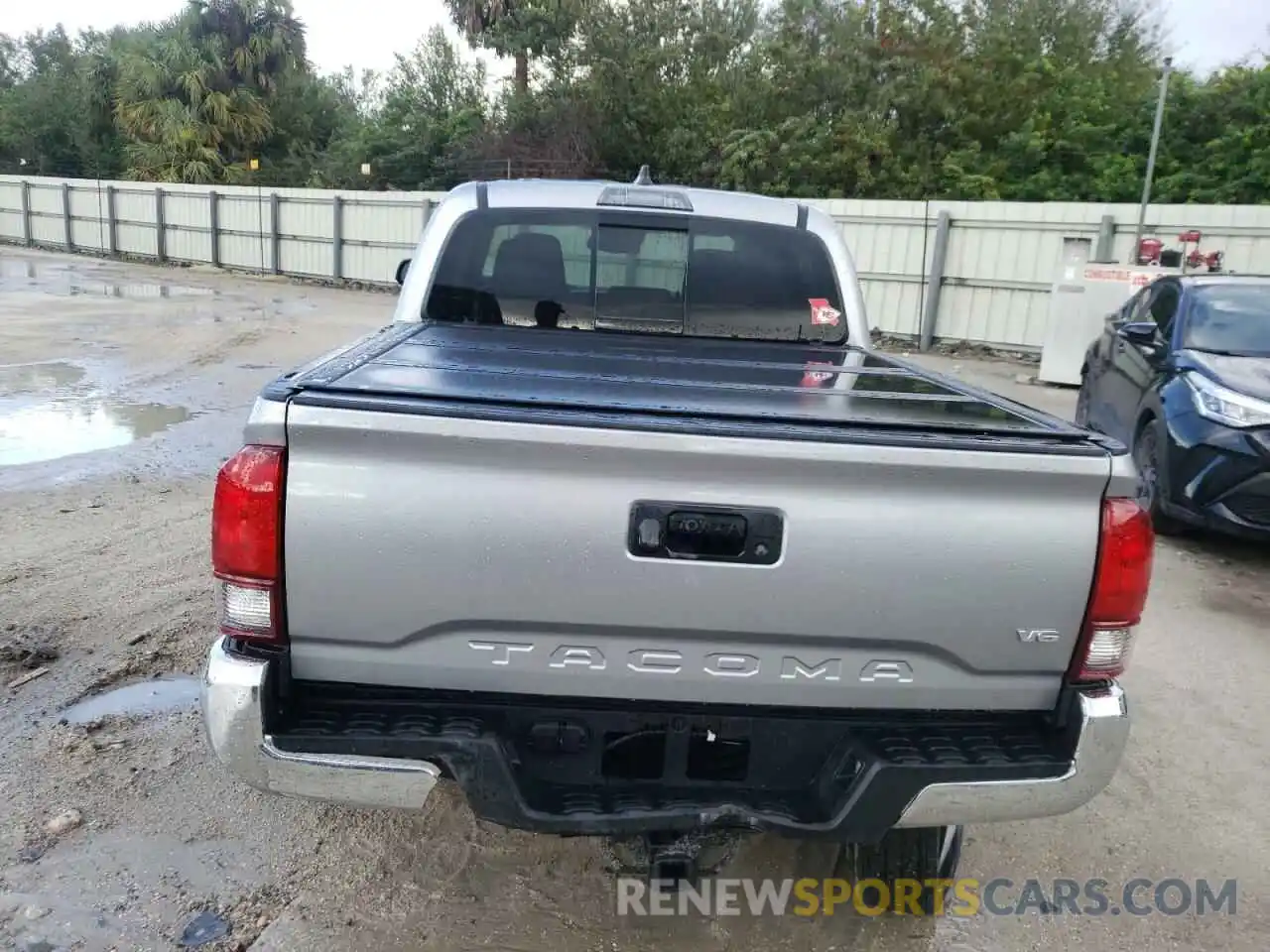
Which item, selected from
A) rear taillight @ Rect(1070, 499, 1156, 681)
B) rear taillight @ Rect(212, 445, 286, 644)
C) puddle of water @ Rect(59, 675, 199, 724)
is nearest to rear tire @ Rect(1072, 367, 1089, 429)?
rear taillight @ Rect(1070, 499, 1156, 681)

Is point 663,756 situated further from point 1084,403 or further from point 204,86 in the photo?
point 204,86

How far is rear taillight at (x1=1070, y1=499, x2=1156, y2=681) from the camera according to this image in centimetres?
211

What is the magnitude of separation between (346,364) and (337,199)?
2255cm

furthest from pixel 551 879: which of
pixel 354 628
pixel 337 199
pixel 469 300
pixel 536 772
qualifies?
pixel 337 199

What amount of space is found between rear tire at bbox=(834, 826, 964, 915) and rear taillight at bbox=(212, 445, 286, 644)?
5.56 ft

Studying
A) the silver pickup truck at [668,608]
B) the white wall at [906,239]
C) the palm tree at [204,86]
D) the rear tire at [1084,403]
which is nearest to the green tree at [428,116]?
the palm tree at [204,86]

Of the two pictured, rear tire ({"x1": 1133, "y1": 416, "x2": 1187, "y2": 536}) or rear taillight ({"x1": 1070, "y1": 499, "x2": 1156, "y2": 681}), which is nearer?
rear taillight ({"x1": 1070, "y1": 499, "x2": 1156, "y2": 681})

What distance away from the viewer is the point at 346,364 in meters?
2.55

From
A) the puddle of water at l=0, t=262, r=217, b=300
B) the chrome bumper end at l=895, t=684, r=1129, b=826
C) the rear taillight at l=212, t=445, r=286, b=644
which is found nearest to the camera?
the rear taillight at l=212, t=445, r=286, b=644

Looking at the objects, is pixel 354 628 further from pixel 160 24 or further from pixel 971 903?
pixel 160 24

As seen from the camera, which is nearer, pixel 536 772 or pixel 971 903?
pixel 536 772

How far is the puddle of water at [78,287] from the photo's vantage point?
19.4 metres

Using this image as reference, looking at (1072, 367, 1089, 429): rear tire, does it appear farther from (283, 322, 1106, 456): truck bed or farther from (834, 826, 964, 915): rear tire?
(834, 826, 964, 915): rear tire

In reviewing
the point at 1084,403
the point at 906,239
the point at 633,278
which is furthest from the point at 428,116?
the point at 633,278
